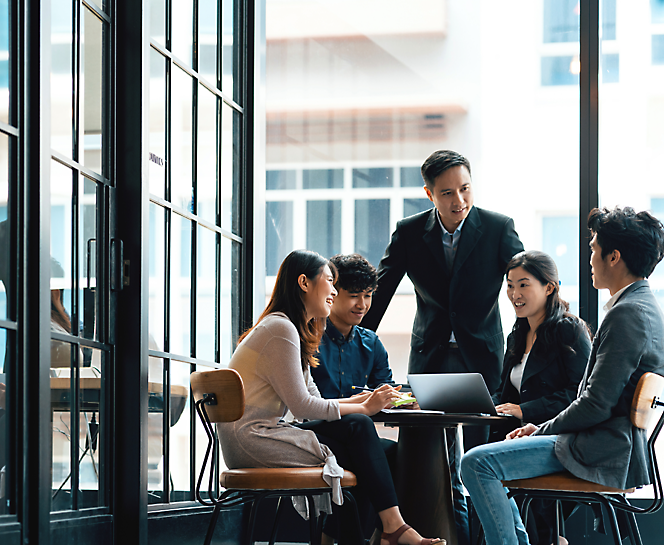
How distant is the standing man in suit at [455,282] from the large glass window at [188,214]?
0.65 m

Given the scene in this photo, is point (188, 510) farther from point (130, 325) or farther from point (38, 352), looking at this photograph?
point (38, 352)

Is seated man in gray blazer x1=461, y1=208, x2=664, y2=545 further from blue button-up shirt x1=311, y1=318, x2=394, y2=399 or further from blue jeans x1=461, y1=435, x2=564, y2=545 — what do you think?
blue button-up shirt x1=311, y1=318, x2=394, y2=399

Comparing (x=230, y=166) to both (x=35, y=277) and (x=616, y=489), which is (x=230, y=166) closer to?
(x=35, y=277)

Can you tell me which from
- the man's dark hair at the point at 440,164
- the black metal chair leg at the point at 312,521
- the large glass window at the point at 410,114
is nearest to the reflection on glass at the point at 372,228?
the large glass window at the point at 410,114

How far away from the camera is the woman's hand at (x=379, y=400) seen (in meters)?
2.38

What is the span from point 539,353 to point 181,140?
1.50 meters

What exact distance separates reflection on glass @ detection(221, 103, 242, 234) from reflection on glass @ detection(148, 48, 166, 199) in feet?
1.78

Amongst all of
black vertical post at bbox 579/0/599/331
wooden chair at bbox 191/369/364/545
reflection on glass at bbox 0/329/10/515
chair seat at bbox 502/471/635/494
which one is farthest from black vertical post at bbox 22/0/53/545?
black vertical post at bbox 579/0/599/331

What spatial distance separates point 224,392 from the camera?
2.18 m

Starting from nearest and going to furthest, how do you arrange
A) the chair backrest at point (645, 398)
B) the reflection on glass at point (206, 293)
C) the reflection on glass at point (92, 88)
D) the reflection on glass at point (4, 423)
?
the reflection on glass at point (4, 423) < the chair backrest at point (645, 398) < the reflection on glass at point (92, 88) < the reflection on glass at point (206, 293)

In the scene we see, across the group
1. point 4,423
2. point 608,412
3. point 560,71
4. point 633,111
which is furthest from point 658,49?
point 4,423

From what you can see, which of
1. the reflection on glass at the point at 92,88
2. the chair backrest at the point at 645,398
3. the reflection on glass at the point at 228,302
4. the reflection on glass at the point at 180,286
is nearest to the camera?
the chair backrest at the point at 645,398

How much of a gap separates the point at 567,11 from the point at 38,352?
277 centimetres

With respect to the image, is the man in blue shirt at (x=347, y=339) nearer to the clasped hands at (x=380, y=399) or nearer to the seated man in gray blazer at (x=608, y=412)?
the clasped hands at (x=380, y=399)
